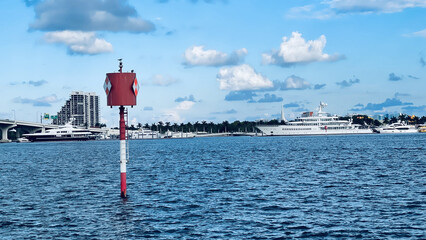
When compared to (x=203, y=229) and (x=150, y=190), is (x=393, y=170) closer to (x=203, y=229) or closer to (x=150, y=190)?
(x=150, y=190)

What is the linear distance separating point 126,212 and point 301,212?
950cm

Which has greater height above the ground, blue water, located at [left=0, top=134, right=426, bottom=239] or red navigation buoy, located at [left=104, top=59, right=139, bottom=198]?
red navigation buoy, located at [left=104, top=59, right=139, bottom=198]

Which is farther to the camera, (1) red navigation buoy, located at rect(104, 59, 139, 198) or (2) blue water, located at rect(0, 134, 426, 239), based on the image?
(1) red navigation buoy, located at rect(104, 59, 139, 198)

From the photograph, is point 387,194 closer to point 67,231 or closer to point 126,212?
point 126,212

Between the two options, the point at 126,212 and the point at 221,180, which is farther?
the point at 221,180

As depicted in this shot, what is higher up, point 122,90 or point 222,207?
point 122,90

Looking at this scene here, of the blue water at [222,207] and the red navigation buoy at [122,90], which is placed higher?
the red navigation buoy at [122,90]

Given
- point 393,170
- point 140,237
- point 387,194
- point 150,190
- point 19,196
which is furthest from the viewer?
point 393,170

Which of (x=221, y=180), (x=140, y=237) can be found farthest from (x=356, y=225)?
(x=221, y=180)

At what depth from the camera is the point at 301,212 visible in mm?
27516

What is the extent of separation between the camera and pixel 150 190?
38219mm

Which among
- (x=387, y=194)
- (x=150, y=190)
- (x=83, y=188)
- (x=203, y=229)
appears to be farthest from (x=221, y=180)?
(x=203, y=229)

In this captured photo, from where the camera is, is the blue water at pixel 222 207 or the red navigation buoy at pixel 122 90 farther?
the red navigation buoy at pixel 122 90

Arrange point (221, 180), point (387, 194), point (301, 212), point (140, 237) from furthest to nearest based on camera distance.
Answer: point (221, 180)
point (387, 194)
point (301, 212)
point (140, 237)
